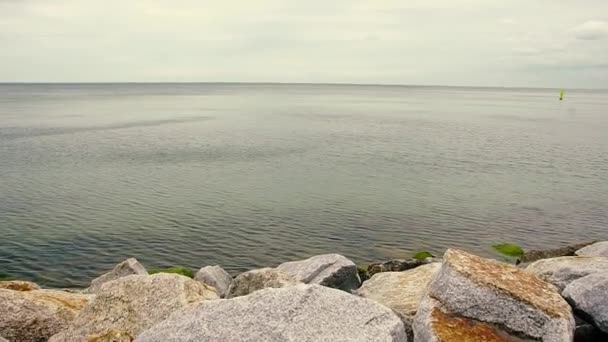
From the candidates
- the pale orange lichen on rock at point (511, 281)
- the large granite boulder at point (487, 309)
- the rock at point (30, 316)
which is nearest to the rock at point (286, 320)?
the large granite boulder at point (487, 309)

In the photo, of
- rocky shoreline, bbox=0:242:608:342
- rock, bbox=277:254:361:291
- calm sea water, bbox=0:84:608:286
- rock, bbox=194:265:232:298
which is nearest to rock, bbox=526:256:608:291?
rocky shoreline, bbox=0:242:608:342

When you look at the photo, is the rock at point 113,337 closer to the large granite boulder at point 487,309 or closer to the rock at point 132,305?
the rock at point 132,305

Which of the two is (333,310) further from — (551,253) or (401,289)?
(551,253)

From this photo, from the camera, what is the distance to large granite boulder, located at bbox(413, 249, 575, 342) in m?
10.9

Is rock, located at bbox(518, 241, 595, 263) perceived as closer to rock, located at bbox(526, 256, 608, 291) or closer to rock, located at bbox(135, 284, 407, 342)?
rock, located at bbox(526, 256, 608, 291)

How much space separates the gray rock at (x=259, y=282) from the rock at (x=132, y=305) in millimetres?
1726

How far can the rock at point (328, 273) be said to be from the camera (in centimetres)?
1747

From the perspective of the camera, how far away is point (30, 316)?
13617mm

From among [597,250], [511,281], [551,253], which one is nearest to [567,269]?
[511,281]

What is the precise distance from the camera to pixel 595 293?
42.4 ft

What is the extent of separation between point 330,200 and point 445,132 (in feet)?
239

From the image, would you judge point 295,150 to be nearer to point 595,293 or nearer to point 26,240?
point 26,240

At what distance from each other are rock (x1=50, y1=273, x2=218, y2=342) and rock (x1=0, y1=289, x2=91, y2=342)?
45.1 inches

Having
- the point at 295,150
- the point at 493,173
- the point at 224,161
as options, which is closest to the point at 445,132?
the point at 295,150
